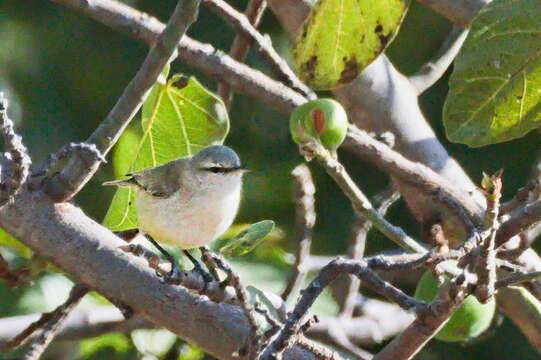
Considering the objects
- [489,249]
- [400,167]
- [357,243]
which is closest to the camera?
[489,249]

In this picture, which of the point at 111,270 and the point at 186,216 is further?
the point at 186,216

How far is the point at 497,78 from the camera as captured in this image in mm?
1579

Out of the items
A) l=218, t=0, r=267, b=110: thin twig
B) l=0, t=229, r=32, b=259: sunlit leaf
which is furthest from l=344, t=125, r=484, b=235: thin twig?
l=0, t=229, r=32, b=259: sunlit leaf

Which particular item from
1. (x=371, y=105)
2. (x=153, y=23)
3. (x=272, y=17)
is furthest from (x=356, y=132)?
(x=272, y=17)

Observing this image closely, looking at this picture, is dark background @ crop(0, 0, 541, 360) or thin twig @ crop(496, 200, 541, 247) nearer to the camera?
thin twig @ crop(496, 200, 541, 247)

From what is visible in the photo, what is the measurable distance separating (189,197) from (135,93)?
53 cm

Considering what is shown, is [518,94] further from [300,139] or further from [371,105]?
[371,105]

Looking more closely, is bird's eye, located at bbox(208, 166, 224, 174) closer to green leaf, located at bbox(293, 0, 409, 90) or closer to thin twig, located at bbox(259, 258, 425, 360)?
green leaf, located at bbox(293, 0, 409, 90)

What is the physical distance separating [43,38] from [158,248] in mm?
1566

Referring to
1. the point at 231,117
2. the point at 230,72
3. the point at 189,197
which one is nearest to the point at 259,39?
the point at 230,72

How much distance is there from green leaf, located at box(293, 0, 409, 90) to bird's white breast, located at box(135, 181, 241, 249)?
1.12 ft

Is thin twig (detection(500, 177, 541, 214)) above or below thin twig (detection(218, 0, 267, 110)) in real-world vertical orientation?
below

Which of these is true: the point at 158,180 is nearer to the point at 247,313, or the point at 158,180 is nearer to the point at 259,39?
the point at 259,39

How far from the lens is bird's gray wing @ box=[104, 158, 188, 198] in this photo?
Result: 6.69ft
